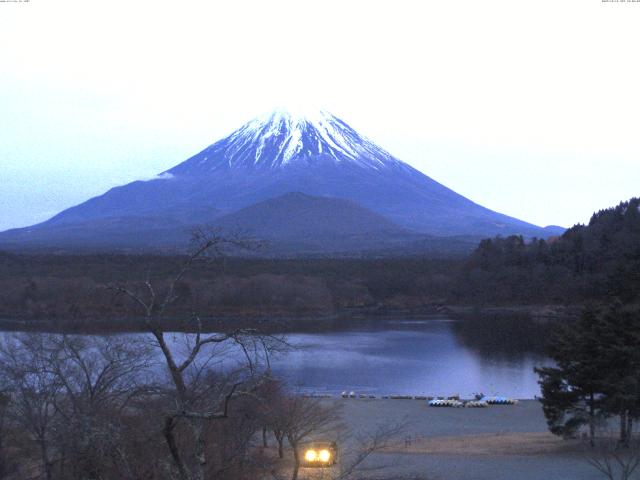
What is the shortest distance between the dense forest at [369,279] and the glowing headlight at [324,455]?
75.1 ft

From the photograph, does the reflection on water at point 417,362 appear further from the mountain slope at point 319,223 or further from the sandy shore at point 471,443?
the mountain slope at point 319,223

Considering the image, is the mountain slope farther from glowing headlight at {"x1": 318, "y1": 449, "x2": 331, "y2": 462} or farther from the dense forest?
glowing headlight at {"x1": 318, "y1": 449, "x2": 331, "y2": 462}

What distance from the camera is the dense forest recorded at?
36375mm

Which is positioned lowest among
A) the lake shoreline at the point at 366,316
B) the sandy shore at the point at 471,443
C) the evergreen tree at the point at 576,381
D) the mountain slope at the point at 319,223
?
the sandy shore at the point at 471,443

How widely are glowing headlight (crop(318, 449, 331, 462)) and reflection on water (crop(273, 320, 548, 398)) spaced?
17.1ft

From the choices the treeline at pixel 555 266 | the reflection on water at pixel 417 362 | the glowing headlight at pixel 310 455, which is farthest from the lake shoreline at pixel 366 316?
the glowing headlight at pixel 310 455

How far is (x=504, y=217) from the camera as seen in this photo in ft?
357

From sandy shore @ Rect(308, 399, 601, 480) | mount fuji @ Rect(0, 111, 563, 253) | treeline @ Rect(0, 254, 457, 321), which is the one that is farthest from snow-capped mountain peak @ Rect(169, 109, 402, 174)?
sandy shore @ Rect(308, 399, 601, 480)

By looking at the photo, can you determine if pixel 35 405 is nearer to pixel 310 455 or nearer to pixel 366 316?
pixel 310 455

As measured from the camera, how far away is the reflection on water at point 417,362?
19.4m

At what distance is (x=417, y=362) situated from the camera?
2288cm

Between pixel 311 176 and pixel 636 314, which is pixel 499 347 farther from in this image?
pixel 311 176

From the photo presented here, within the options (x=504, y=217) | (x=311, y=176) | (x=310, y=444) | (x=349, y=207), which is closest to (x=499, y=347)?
(x=310, y=444)

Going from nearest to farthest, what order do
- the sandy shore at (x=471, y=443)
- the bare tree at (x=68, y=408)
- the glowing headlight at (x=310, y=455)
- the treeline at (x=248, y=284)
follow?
the bare tree at (x=68, y=408) < the glowing headlight at (x=310, y=455) < the sandy shore at (x=471, y=443) < the treeline at (x=248, y=284)
